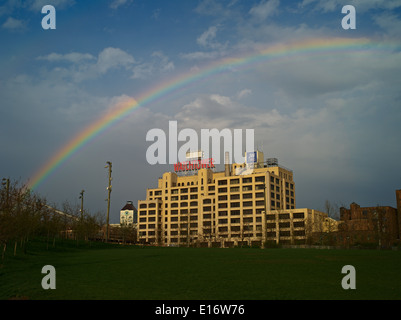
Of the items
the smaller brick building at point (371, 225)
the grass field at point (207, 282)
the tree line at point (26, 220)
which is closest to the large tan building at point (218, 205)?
the smaller brick building at point (371, 225)

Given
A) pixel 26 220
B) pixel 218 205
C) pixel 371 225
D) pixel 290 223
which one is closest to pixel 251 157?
pixel 218 205

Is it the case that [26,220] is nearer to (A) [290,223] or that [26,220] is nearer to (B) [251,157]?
(A) [290,223]

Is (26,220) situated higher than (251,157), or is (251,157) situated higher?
(251,157)

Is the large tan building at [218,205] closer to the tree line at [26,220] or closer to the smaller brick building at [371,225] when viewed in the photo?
the smaller brick building at [371,225]

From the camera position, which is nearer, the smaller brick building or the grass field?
the grass field

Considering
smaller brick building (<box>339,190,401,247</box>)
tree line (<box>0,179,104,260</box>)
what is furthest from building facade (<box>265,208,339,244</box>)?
tree line (<box>0,179,104,260</box>)

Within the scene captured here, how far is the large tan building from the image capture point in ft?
468

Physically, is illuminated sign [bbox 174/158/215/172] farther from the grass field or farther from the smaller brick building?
the grass field

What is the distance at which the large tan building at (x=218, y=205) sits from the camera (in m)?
142

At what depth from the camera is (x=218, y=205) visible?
505 feet

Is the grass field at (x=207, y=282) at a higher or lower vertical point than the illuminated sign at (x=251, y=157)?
lower

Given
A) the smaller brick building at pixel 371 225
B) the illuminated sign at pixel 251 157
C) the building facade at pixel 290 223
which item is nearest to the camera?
the smaller brick building at pixel 371 225

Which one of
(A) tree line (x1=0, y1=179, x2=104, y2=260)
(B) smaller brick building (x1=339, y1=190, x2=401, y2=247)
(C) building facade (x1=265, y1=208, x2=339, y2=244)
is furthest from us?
(C) building facade (x1=265, y1=208, x2=339, y2=244)
